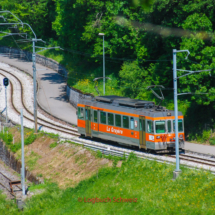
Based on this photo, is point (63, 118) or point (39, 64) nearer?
point (63, 118)

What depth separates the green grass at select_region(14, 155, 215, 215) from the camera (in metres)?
17.7

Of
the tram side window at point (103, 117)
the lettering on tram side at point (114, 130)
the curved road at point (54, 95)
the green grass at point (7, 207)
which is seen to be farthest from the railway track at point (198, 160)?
the green grass at point (7, 207)

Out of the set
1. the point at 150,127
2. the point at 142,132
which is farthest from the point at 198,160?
the point at 142,132

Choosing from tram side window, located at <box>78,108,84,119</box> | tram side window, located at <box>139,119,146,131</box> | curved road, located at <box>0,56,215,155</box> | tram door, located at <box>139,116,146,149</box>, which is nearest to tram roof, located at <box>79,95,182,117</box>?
tram door, located at <box>139,116,146,149</box>

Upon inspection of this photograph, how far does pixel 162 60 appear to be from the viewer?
128ft

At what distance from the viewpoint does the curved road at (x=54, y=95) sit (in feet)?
136

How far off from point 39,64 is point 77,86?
86.8ft

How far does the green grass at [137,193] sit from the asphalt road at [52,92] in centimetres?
1511

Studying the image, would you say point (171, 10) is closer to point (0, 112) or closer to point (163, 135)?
point (163, 135)

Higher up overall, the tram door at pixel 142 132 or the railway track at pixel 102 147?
the tram door at pixel 142 132

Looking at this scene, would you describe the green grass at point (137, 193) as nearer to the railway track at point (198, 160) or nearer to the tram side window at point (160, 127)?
the railway track at point (198, 160)

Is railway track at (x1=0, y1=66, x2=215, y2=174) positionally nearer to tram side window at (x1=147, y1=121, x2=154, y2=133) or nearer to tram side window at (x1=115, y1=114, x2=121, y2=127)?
tram side window at (x1=147, y1=121, x2=154, y2=133)

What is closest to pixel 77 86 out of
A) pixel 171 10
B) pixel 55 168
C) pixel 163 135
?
pixel 171 10

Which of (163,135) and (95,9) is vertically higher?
(95,9)
